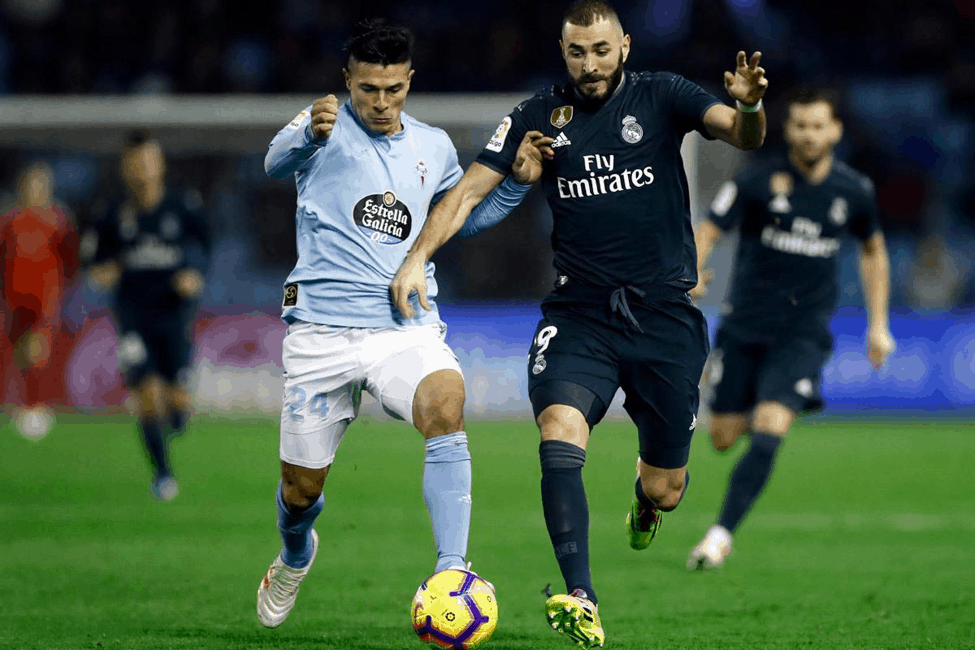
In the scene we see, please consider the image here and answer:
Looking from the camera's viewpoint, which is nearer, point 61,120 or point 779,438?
Answer: point 779,438

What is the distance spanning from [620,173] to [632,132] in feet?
0.55

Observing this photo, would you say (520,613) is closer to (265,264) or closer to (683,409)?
(683,409)

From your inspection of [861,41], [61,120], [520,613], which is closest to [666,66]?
[861,41]

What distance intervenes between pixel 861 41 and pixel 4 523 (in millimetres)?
16127

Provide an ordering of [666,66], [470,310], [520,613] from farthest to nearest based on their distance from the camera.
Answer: [666,66]
[470,310]
[520,613]

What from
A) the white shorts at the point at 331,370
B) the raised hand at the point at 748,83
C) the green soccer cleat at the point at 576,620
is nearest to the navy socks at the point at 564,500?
the green soccer cleat at the point at 576,620

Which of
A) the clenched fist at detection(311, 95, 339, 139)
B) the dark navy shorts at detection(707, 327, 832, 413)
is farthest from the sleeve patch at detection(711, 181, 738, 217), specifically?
the clenched fist at detection(311, 95, 339, 139)

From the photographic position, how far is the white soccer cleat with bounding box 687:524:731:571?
7.93 meters

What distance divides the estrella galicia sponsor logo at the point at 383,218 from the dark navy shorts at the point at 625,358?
677mm

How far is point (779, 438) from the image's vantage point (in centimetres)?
834

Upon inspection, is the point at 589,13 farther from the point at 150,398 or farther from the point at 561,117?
the point at 150,398

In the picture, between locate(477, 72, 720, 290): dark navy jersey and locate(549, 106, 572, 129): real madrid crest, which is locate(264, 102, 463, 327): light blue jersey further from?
locate(549, 106, 572, 129): real madrid crest

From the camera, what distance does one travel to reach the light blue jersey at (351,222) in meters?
5.85

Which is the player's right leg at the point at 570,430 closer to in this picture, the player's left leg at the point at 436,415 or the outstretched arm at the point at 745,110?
the player's left leg at the point at 436,415
